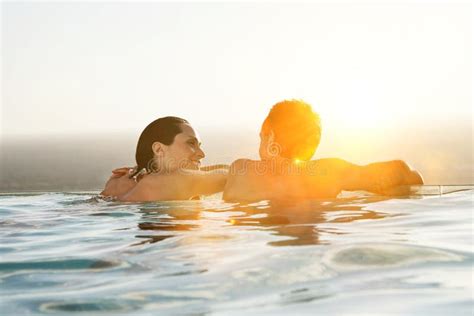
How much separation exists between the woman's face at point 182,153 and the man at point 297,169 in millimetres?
867

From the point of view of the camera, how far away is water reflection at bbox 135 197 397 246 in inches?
228

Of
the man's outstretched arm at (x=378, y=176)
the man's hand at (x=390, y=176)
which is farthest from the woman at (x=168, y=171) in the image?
the man's hand at (x=390, y=176)

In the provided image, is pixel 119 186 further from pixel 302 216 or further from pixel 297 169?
pixel 302 216

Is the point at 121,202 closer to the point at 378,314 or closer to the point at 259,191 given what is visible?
the point at 259,191

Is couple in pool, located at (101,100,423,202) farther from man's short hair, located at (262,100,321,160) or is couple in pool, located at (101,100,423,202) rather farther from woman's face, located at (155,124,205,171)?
woman's face, located at (155,124,205,171)

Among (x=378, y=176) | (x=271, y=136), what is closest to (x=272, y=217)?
(x=271, y=136)

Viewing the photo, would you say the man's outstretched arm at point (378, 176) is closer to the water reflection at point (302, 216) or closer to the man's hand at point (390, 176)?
the man's hand at point (390, 176)

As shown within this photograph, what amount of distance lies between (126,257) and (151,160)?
3.76 m

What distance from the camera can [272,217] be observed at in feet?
21.8

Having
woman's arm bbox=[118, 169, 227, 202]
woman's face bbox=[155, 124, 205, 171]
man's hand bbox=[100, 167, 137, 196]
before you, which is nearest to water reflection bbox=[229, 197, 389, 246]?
woman's arm bbox=[118, 169, 227, 202]

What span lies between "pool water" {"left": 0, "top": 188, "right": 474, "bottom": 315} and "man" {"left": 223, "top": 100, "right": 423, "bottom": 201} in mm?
237

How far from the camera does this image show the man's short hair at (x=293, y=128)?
7.62m

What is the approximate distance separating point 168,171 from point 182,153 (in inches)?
10.4

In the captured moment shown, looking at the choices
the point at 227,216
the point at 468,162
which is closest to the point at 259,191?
the point at 227,216
